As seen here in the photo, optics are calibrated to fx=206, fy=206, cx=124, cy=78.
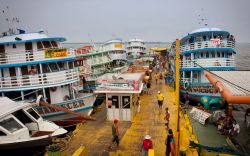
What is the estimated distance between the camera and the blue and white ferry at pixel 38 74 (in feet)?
52.2

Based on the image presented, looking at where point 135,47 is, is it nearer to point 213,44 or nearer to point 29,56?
point 213,44

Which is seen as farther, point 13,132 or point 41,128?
point 41,128

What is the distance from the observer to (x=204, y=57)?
22.7 metres

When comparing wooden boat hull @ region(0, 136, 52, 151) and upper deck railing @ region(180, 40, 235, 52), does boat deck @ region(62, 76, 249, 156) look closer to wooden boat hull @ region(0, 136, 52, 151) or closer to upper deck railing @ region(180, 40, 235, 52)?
wooden boat hull @ region(0, 136, 52, 151)

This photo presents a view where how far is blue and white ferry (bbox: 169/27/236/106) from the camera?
2092 cm

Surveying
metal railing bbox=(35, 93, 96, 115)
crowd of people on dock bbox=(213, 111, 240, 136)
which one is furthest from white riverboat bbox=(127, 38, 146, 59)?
crowd of people on dock bbox=(213, 111, 240, 136)

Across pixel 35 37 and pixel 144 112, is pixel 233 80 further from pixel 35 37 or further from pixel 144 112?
pixel 35 37

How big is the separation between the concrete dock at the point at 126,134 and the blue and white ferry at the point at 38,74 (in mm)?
2730

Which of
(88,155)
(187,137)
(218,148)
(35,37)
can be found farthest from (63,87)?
(218,148)

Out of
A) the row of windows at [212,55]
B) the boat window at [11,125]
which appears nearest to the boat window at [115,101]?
the boat window at [11,125]

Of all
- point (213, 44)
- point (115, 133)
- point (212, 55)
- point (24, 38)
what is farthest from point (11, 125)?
point (212, 55)

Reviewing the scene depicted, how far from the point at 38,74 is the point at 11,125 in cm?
615

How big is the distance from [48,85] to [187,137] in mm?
10791

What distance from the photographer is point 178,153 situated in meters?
9.20
